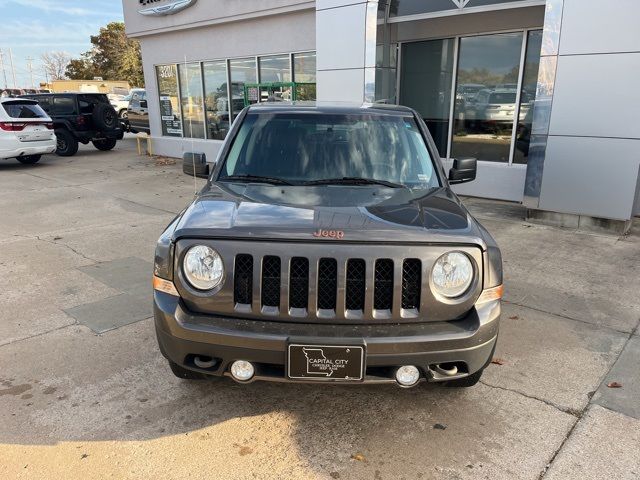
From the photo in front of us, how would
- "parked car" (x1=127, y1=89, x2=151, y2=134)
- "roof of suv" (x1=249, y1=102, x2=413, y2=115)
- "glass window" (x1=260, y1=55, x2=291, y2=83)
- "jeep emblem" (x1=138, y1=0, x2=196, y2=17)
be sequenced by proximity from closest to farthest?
"roof of suv" (x1=249, y1=102, x2=413, y2=115)
"glass window" (x1=260, y1=55, x2=291, y2=83)
"jeep emblem" (x1=138, y1=0, x2=196, y2=17)
"parked car" (x1=127, y1=89, x2=151, y2=134)

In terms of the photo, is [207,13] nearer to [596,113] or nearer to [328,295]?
[596,113]

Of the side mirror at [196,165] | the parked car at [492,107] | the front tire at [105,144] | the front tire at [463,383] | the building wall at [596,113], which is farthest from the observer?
the front tire at [105,144]

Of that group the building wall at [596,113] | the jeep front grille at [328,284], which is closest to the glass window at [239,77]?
the building wall at [596,113]

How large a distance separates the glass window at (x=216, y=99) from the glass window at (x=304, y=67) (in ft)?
8.87

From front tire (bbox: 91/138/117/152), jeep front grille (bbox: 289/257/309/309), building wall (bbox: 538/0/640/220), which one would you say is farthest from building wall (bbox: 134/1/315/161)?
jeep front grille (bbox: 289/257/309/309)

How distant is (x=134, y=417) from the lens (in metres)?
2.96

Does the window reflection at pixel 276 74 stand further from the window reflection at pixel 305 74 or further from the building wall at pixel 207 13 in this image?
the building wall at pixel 207 13

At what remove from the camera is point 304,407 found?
10.1ft

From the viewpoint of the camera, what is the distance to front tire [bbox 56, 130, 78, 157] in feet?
51.6

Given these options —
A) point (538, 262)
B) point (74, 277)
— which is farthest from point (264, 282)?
point (538, 262)

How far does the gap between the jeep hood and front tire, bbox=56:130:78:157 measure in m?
14.8

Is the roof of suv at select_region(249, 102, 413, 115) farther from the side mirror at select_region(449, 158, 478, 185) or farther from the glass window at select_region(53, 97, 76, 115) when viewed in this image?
the glass window at select_region(53, 97, 76, 115)

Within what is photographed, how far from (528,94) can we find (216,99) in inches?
342

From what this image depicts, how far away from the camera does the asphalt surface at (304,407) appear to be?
8.52 ft
